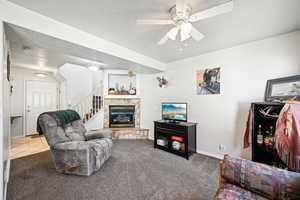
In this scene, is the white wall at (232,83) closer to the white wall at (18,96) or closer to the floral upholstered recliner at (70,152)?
the floral upholstered recliner at (70,152)

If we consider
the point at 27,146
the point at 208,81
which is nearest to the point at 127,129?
the point at 27,146

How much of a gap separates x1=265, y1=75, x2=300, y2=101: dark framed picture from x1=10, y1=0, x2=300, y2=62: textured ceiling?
2.63 feet

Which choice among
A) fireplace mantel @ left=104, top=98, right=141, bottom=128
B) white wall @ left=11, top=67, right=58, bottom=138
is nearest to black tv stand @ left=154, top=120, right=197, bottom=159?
fireplace mantel @ left=104, top=98, right=141, bottom=128

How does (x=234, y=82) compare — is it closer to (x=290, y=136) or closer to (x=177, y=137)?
(x=290, y=136)

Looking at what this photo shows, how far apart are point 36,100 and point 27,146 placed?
1880 millimetres

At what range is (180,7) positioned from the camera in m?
1.36

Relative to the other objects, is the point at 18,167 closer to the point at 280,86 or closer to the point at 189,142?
the point at 189,142

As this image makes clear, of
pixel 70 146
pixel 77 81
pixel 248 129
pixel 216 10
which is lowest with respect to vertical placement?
pixel 70 146

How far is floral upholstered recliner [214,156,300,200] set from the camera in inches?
41.0

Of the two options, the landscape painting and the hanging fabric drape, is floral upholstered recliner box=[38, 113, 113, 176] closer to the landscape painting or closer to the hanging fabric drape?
the landscape painting

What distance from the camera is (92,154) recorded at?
7.06 ft

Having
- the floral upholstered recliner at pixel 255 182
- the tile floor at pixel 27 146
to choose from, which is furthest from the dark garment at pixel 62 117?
the floral upholstered recliner at pixel 255 182

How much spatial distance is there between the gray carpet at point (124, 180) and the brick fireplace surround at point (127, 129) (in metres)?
1.40

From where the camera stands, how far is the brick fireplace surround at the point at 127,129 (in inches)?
165
